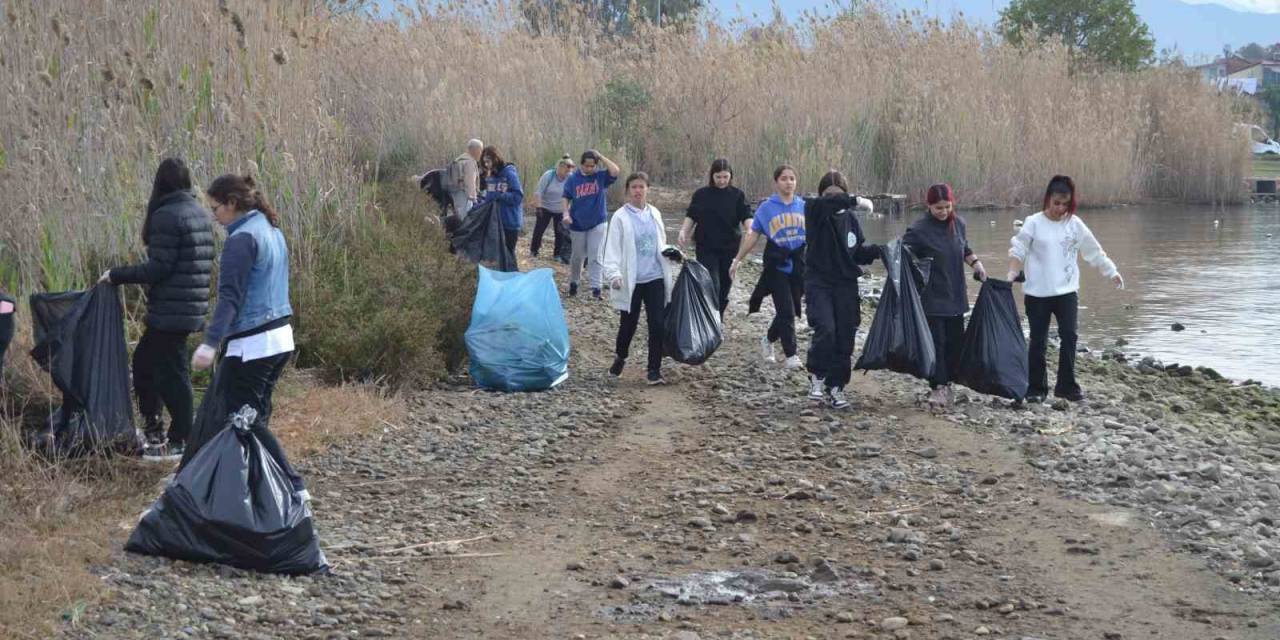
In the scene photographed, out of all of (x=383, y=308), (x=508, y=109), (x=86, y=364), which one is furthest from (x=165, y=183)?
(x=508, y=109)

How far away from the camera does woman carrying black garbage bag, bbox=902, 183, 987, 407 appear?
1056 cm

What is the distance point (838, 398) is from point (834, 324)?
495mm

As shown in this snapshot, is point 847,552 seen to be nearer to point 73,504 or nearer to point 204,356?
point 204,356

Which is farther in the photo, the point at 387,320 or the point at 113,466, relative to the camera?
the point at 387,320

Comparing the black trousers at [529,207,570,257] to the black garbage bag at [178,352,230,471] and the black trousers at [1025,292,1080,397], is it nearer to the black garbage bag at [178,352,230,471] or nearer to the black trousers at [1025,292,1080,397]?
Answer: the black trousers at [1025,292,1080,397]

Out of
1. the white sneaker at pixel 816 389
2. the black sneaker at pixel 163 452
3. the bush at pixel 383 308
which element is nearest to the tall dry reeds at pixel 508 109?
the bush at pixel 383 308

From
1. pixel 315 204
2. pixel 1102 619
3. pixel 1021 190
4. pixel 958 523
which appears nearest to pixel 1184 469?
pixel 958 523

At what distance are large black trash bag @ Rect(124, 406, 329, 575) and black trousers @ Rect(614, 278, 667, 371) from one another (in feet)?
17.8

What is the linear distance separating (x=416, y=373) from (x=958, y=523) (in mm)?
4475

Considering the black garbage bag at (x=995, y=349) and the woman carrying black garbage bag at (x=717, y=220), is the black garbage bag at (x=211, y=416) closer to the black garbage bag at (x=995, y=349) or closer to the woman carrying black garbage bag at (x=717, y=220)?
the black garbage bag at (x=995, y=349)

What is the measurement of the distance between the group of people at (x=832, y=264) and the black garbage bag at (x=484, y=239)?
10.9 ft

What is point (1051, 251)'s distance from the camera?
10617mm

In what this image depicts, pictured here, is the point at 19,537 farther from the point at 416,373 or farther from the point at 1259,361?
the point at 1259,361

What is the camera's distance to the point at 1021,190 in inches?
1198
